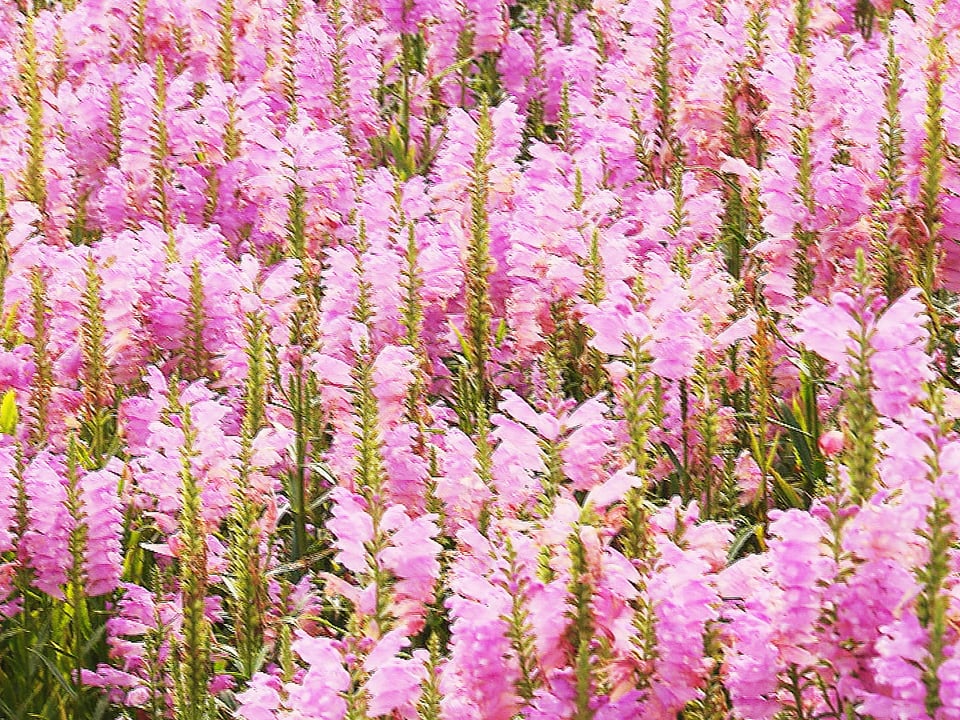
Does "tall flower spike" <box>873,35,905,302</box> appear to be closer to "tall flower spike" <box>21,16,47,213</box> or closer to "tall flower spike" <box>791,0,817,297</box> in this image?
"tall flower spike" <box>791,0,817,297</box>

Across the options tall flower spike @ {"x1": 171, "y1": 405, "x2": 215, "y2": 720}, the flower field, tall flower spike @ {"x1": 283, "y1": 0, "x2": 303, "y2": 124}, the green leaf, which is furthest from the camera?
tall flower spike @ {"x1": 283, "y1": 0, "x2": 303, "y2": 124}

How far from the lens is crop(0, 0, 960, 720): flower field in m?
2.24

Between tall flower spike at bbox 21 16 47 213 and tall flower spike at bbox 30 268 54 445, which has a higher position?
tall flower spike at bbox 21 16 47 213

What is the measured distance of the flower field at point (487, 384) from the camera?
2242mm

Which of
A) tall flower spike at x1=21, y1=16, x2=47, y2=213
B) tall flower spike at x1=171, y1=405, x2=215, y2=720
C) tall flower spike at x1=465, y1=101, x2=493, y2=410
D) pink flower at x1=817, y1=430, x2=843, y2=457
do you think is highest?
tall flower spike at x1=21, y1=16, x2=47, y2=213

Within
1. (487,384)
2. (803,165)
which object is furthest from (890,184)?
(487,384)

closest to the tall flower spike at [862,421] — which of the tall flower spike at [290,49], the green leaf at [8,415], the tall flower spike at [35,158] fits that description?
the green leaf at [8,415]

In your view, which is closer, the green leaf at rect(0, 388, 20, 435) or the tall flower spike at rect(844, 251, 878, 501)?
the tall flower spike at rect(844, 251, 878, 501)

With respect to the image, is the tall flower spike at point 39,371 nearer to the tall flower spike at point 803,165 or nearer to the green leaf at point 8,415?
the green leaf at point 8,415

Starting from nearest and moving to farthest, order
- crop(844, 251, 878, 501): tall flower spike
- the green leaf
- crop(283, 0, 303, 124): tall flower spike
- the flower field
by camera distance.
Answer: crop(844, 251, 878, 501): tall flower spike
the flower field
the green leaf
crop(283, 0, 303, 124): tall flower spike

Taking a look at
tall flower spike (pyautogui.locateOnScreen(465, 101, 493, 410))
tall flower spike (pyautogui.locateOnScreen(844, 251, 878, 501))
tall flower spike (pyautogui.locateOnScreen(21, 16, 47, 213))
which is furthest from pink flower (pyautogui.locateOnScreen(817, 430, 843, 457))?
tall flower spike (pyautogui.locateOnScreen(21, 16, 47, 213))

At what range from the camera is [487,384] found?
3922mm

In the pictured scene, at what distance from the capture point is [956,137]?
11.5 feet

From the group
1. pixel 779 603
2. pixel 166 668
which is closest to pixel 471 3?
pixel 166 668
